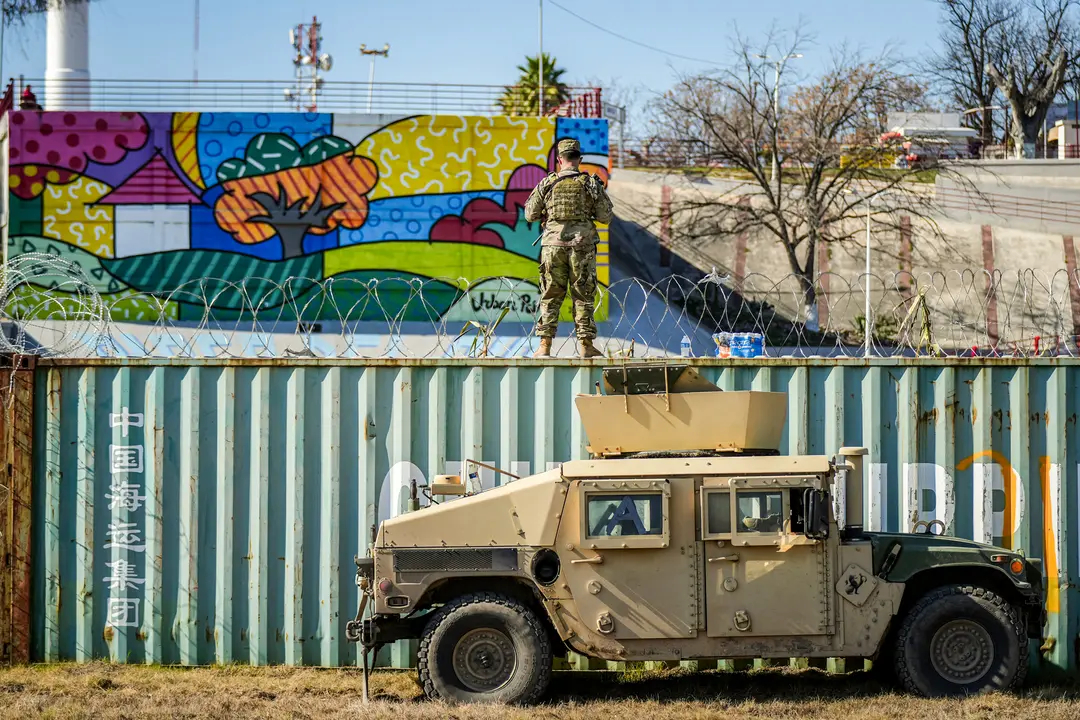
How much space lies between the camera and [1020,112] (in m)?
52.8

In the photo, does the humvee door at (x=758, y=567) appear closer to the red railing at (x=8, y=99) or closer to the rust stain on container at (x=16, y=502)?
the rust stain on container at (x=16, y=502)

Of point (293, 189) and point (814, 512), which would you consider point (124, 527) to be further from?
point (293, 189)

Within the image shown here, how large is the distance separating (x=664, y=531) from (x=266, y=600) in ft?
11.3

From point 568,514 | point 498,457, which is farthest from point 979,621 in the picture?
point 498,457

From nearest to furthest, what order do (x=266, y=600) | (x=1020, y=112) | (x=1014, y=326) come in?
(x=266, y=600) → (x=1014, y=326) → (x=1020, y=112)

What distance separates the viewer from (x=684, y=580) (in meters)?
8.10

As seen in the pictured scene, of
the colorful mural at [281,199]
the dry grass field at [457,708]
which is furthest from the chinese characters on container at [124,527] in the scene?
the colorful mural at [281,199]

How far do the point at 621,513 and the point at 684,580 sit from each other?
1.98ft

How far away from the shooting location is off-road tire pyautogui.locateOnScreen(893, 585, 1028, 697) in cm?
812

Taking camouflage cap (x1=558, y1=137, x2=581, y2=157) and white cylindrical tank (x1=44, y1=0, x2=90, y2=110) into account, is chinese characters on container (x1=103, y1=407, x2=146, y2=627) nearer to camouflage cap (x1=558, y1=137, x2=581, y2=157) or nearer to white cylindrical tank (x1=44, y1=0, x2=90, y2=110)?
camouflage cap (x1=558, y1=137, x2=581, y2=157)

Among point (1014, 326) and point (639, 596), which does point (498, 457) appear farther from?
point (1014, 326)

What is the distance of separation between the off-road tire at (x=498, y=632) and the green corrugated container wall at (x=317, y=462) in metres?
1.48

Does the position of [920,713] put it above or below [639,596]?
below

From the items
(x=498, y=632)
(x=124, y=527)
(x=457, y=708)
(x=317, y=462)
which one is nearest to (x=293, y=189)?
(x=124, y=527)
